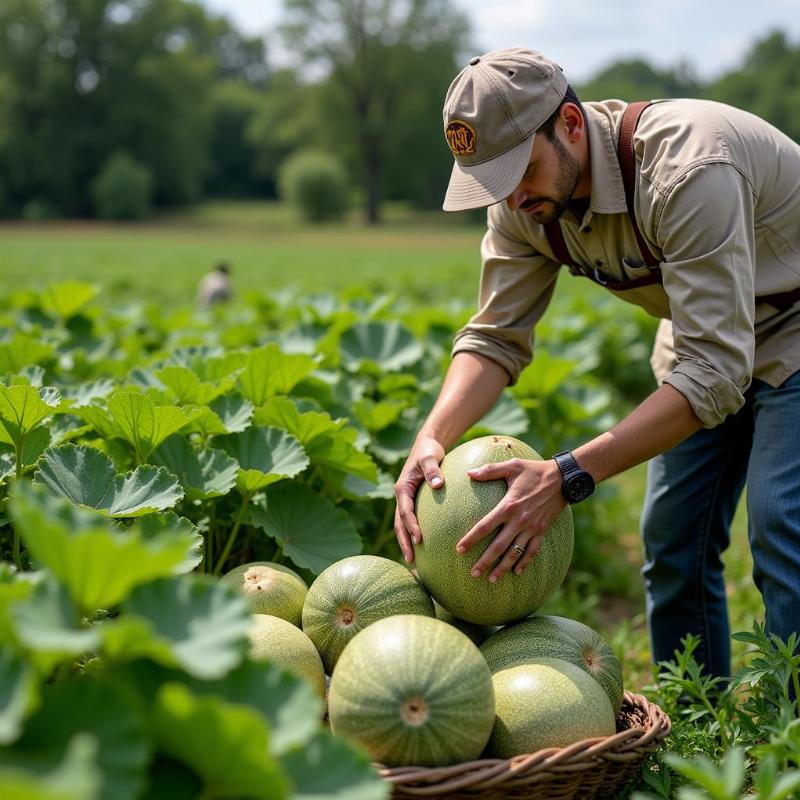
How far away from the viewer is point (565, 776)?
7.77ft

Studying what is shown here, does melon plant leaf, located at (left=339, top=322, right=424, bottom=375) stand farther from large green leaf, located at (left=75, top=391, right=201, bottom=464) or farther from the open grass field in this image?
large green leaf, located at (left=75, top=391, right=201, bottom=464)

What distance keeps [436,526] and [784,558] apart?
116 centimetres

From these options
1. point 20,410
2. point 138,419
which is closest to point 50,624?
point 20,410

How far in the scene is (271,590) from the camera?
2980 millimetres

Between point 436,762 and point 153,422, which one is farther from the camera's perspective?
point 153,422

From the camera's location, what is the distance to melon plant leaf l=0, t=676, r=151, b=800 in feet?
5.06

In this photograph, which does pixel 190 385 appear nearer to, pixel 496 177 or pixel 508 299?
pixel 508 299

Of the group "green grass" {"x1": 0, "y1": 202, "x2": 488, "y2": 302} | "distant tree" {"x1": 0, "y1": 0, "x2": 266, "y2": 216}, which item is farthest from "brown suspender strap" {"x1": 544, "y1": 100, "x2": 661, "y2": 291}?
"distant tree" {"x1": 0, "y1": 0, "x2": 266, "y2": 216}

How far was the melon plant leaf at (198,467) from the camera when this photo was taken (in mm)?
3225

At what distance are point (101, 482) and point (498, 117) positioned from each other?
166 cm

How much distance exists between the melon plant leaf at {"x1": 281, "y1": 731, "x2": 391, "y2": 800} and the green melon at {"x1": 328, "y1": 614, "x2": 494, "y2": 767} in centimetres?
55

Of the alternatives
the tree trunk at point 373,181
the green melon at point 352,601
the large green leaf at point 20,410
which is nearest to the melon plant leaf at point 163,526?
the green melon at point 352,601

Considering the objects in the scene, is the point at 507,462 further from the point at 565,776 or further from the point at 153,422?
the point at 153,422

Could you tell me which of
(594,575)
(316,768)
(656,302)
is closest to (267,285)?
(594,575)
